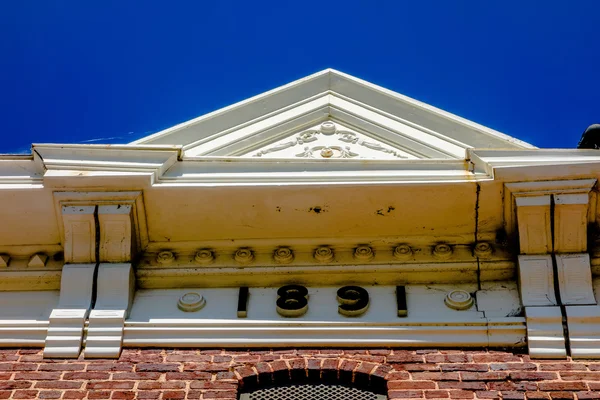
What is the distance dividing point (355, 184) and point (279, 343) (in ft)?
4.81

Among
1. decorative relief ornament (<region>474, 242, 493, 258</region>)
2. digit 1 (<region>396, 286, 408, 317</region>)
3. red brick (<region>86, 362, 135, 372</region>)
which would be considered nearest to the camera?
red brick (<region>86, 362, 135, 372</region>)

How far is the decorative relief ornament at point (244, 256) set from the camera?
7.56 m

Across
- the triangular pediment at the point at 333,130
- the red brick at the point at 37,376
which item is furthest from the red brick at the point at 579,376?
the red brick at the point at 37,376

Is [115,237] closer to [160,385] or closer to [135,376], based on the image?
[135,376]

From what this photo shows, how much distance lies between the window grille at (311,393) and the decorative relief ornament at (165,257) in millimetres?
1567

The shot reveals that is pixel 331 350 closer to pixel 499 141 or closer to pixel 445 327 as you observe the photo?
pixel 445 327

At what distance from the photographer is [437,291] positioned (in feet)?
24.1

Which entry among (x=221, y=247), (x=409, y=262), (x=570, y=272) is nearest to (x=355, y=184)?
(x=409, y=262)

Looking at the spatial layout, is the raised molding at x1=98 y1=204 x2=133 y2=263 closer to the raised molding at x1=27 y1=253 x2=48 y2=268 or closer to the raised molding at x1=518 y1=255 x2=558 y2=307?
the raised molding at x1=27 y1=253 x2=48 y2=268

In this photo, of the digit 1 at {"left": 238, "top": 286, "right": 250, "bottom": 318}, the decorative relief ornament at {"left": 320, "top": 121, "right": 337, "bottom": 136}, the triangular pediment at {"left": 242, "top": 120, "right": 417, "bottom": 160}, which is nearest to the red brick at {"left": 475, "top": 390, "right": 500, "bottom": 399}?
the digit 1 at {"left": 238, "top": 286, "right": 250, "bottom": 318}

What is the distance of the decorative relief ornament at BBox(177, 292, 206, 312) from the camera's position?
23.7 ft

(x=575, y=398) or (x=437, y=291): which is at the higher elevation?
(x=437, y=291)

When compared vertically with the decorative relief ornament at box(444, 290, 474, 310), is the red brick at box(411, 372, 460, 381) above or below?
below

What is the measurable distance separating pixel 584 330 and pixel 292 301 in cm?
230
